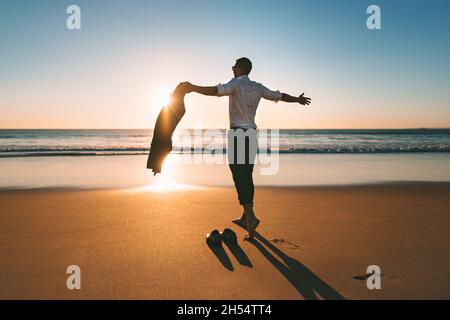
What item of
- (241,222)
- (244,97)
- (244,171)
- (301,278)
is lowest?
(301,278)

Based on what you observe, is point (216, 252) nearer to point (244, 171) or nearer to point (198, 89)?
point (244, 171)

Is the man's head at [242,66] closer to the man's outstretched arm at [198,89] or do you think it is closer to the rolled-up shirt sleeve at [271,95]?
the rolled-up shirt sleeve at [271,95]

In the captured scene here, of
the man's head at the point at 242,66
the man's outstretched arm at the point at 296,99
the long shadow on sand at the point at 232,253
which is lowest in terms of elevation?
the long shadow on sand at the point at 232,253

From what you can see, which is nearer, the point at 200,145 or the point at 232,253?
the point at 232,253

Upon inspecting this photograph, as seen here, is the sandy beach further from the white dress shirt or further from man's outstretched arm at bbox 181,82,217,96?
man's outstretched arm at bbox 181,82,217,96

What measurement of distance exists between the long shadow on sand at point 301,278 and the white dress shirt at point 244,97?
5.63ft

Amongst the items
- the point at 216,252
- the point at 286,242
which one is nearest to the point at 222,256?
the point at 216,252

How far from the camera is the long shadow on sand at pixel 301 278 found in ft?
11.7

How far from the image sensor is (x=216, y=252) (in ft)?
15.7

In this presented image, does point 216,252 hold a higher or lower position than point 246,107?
lower

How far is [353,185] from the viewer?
10594 mm

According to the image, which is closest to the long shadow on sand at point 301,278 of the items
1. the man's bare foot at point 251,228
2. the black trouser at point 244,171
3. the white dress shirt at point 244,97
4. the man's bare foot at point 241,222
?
the man's bare foot at point 251,228

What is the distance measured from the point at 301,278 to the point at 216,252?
4.00 ft

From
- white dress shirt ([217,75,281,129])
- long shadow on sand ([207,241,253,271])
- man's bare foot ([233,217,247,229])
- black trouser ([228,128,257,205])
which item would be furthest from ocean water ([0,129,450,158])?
long shadow on sand ([207,241,253,271])
